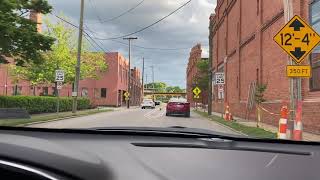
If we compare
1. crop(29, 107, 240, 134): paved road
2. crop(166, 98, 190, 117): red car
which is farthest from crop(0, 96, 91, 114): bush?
crop(166, 98, 190, 117): red car

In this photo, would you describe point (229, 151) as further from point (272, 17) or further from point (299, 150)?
point (272, 17)

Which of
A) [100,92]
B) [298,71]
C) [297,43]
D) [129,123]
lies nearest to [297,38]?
[297,43]

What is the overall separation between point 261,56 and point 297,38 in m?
17.5

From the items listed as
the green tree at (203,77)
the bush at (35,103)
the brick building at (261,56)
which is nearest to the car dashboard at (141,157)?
the brick building at (261,56)

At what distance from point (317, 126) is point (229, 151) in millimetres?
18890

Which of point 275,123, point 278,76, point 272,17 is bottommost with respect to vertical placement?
point 275,123

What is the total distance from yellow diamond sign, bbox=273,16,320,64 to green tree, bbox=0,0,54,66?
15994 mm

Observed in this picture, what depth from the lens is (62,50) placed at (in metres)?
60.7

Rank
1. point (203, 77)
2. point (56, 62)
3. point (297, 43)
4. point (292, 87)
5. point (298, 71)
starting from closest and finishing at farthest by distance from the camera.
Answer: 1. point (298, 71)
2. point (297, 43)
3. point (292, 87)
4. point (56, 62)
5. point (203, 77)

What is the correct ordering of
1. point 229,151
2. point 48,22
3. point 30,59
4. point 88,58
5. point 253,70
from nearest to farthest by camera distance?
1. point 229,151
2. point 30,59
3. point 253,70
4. point 48,22
5. point 88,58

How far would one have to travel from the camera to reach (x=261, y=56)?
Result: 1264 inches

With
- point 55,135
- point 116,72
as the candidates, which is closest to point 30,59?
point 55,135

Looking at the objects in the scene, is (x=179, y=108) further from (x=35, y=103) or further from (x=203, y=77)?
(x=203, y=77)

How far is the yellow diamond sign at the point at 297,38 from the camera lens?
1453 cm
